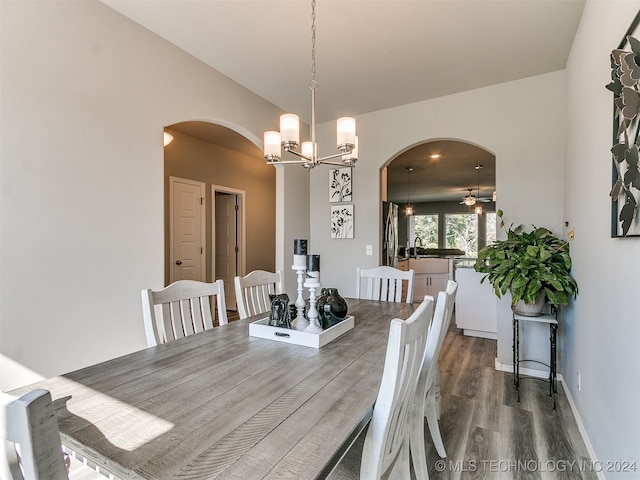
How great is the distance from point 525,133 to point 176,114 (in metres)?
3.11

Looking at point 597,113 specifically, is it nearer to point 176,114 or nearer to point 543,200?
point 543,200

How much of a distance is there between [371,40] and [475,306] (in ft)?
10.8

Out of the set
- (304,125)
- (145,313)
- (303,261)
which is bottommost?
(145,313)

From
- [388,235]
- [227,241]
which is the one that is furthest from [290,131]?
[227,241]

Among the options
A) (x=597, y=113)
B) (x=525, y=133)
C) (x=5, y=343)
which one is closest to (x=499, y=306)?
(x=525, y=133)

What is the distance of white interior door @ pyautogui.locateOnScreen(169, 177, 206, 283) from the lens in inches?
183

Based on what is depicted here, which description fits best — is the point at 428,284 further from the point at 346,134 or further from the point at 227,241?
the point at 346,134

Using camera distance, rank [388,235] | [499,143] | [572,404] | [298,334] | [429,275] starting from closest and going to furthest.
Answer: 1. [298,334]
2. [572,404]
3. [499,143]
4. [388,235]
5. [429,275]

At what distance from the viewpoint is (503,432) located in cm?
214

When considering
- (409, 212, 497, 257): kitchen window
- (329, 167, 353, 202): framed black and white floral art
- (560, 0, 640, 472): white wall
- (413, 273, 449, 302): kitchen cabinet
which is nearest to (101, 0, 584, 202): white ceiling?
(560, 0, 640, 472): white wall

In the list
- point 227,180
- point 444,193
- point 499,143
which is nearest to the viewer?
point 499,143

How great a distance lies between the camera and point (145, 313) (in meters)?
1.61

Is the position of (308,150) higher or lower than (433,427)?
higher

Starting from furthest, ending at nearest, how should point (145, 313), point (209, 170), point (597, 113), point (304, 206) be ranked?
1. point (209, 170)
2. point (304, 206)
3. point (597, 113)
4. point (145, 313)
